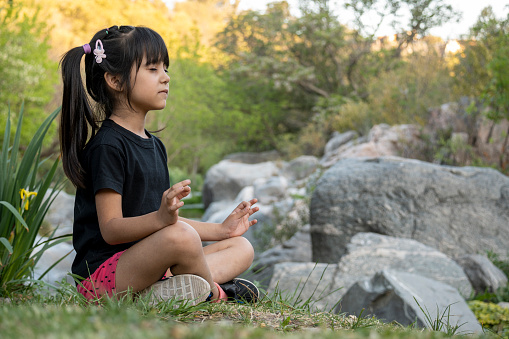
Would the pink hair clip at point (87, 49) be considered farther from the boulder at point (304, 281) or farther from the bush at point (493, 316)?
the bush at point (493, 316)

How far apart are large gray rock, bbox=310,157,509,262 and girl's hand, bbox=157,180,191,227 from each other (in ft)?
11.4

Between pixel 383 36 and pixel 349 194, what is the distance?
565 inches

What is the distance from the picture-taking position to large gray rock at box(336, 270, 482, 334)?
9.64ft

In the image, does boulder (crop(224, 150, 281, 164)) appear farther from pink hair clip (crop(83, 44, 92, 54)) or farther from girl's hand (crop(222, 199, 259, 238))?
pink hair clip (crop(83, 44, 92, 54))

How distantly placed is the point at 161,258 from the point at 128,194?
0.43 metres

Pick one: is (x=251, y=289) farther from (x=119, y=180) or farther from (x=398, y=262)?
(x=398, y=262)

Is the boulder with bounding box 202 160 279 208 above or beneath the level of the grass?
beneath

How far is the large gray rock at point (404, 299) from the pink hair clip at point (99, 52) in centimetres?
207

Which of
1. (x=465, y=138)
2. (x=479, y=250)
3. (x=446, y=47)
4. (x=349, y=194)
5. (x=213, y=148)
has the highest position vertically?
(x=446, y=47)

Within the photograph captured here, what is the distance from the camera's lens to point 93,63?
2.51 metres

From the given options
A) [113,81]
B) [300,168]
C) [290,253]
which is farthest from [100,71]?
[300,168]

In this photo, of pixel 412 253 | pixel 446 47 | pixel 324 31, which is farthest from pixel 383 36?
pixel 412 253

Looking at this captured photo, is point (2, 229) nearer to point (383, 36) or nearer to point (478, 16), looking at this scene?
point (478, 16)

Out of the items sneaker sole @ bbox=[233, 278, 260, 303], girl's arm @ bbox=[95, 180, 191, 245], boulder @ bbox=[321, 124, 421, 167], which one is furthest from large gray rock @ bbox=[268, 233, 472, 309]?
boulder @ bbox=[321, 124, 421, 167]
